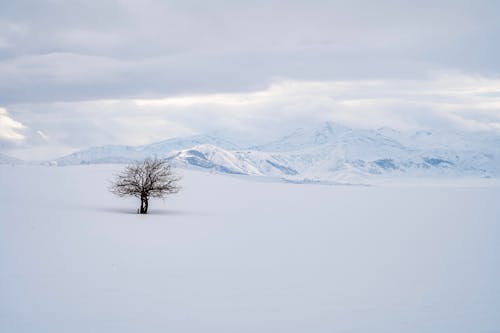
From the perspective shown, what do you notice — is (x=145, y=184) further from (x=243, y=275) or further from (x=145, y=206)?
(x=243, y=275)

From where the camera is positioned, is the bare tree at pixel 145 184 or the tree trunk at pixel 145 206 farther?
the bare tree at pixel 145 184

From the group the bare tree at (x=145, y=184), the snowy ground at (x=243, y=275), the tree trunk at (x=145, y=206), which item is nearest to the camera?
the snowy ground at (x=243, y=275)

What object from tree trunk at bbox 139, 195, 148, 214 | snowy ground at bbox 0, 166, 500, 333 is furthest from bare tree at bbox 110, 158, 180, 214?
snowy ground at bbox 0, 166, 500, 333

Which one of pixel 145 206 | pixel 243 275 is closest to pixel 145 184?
pixel 145 206

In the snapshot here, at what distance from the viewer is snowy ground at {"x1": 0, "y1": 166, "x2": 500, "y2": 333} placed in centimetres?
1783

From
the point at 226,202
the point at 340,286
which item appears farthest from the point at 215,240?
the point at 226,202

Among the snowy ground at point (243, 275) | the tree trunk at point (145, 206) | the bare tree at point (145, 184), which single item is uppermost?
the bare tree at point (145, 184)

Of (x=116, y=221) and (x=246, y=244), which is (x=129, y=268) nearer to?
(x=246, y=244)

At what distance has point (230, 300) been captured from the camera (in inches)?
808

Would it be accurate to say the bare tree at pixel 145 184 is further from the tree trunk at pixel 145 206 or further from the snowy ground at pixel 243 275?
the snowy ground at pixel 243 275

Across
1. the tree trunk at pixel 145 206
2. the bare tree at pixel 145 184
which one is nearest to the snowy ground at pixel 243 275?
the tree trunk at pixel 145 206

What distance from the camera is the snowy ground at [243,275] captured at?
17.8 metres

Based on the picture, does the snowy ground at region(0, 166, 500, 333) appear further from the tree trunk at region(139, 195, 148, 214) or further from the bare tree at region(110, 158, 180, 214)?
the bare tree at region(110, 158, 180, 214)

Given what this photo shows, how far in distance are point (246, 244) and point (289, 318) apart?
692 inches
